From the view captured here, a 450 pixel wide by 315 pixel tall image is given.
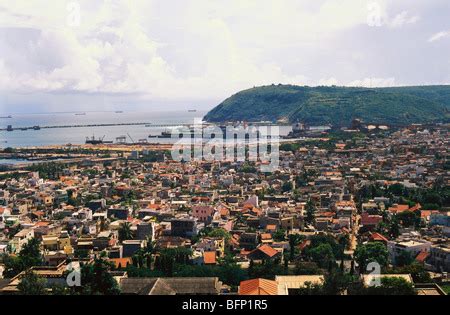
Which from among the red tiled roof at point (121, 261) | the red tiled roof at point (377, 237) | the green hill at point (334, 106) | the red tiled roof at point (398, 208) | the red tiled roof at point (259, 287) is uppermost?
Answer: the green hill at point (334, 106)

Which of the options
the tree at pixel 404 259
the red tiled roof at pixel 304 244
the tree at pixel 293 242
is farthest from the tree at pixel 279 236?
the tree at pixel 404 259

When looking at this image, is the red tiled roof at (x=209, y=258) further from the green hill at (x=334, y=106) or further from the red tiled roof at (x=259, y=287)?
the green hill at (x=334, y=106)

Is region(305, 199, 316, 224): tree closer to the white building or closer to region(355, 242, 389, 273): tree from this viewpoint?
the white building

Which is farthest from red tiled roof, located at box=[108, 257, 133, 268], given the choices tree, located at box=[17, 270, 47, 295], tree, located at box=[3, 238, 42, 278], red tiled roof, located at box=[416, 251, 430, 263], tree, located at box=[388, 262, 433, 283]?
red tiled roof, located at box=[416, 251, 430, 263]

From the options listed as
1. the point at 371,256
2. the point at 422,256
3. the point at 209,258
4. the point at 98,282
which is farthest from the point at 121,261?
the point at 422,256
